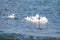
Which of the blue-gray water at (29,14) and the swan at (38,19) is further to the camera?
the swan at (38,19)

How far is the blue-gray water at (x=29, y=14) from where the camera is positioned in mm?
8042

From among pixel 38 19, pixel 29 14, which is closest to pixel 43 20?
pixel 38 19

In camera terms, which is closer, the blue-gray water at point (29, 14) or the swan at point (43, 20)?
the blue-gray water at point (29, 14)

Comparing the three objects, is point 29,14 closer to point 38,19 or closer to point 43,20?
point 38,19

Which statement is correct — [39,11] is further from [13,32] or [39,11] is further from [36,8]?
[13,32]

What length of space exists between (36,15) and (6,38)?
269 centimetres

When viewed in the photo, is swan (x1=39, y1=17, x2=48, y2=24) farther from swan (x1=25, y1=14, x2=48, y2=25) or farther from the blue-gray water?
the blue-gray water

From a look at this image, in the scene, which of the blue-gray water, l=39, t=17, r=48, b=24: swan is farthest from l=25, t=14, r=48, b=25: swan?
the blue-gray water

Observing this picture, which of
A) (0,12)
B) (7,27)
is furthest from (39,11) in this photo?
(7,27)

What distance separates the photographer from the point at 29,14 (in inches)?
400

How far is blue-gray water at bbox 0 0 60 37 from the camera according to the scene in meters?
8.04

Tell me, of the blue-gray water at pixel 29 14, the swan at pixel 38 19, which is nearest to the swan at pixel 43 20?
the swan at pixel 38 19

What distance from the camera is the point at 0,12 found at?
10.7 metres

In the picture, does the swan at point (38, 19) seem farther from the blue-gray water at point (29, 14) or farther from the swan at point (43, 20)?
the blue-gray water at point (29, 14)
